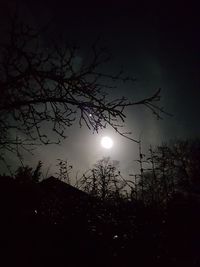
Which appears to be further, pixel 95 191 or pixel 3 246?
pixel 95 191

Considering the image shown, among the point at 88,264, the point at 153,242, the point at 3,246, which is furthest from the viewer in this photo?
the point at 153,242

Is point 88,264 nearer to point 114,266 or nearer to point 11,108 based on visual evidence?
point 114,266

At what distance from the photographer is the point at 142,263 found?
18.7ft

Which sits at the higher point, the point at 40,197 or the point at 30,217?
the point at 40,197

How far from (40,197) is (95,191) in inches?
95.1

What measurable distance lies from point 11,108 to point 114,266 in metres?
3.90

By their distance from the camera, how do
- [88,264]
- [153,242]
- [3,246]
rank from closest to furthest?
[3,246] → [88,264] → [153,242]

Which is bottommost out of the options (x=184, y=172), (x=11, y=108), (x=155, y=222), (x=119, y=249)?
(x=119, y=249)

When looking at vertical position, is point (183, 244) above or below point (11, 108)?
below

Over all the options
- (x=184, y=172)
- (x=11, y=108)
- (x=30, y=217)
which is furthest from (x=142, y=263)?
(x=184, y=172)

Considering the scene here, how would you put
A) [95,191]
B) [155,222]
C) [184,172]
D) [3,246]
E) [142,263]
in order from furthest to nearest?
[184,172] < [95,191] < [155,222] < [142,263] < [3,246]

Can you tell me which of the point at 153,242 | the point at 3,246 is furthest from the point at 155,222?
the point at 3,246

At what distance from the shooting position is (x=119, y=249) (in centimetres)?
574

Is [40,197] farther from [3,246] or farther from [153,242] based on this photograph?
[153,242]
